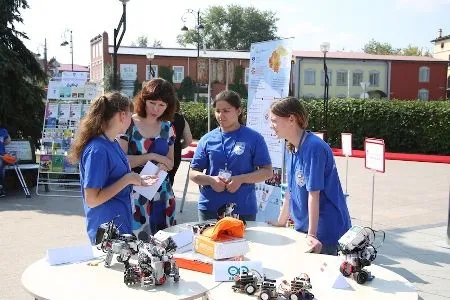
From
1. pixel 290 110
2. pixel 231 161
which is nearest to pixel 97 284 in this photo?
pixel 290 110

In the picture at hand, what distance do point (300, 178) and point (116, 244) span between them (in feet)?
3.44

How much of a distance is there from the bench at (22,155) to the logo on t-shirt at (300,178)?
700cm

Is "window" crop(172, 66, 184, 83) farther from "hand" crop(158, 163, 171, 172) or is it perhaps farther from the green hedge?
"hand" crop(158, 163, 171, 172)

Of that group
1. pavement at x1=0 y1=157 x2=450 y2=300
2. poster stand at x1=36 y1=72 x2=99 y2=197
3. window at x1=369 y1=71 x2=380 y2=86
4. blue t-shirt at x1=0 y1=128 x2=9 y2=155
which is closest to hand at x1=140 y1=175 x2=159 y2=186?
pavement at x1=0 y1=157 x2=450 y2=300

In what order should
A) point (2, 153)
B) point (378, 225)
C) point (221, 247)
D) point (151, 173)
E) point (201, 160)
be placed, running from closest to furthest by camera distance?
point (221, 247)
point (151, 173)
point (201, 160)
point (378, 225)
point (2, 153)

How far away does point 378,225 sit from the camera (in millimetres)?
6926

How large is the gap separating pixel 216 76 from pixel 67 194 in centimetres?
3714

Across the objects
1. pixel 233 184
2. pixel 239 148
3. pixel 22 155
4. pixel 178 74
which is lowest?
pixel 22 155

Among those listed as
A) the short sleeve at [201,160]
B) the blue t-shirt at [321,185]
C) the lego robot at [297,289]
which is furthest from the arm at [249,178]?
the lego robot at [297,289]

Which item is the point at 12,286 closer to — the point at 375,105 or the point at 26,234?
the point at 26,234

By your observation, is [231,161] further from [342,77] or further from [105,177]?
[342,77]

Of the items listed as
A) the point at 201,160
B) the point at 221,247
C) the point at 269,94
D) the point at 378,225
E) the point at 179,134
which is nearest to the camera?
the point at 221,247

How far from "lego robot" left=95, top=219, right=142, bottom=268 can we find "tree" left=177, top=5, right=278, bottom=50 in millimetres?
71028

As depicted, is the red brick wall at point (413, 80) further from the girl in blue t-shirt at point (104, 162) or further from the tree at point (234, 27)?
the girl in blue t-shirt at point (104, 162)
